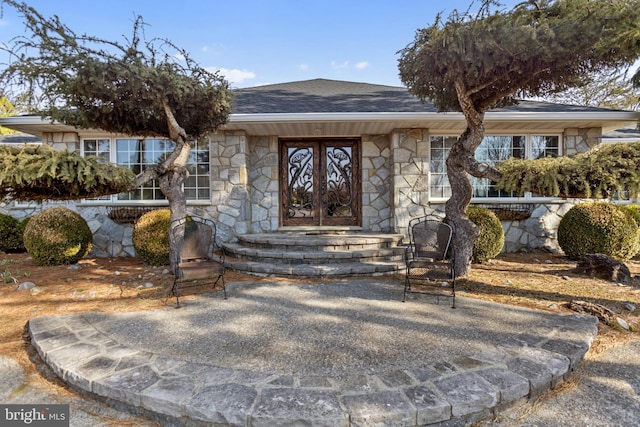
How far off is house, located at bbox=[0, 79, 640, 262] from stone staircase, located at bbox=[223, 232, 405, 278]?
735mm

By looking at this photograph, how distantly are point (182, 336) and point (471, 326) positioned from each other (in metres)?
2.44

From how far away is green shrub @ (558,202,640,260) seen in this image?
509cm

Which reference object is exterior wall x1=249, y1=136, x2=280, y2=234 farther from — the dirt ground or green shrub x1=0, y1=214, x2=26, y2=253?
green shrub x1=0, y1=214, x2=26, y2=253

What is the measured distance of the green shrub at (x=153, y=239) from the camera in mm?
5059

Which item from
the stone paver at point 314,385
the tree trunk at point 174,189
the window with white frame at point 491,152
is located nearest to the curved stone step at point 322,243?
the tree trunk at point 174,189

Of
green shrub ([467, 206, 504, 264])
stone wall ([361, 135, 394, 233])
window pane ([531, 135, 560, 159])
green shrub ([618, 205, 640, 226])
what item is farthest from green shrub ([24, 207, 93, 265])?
green shrub ([618, 205, 640, 226])

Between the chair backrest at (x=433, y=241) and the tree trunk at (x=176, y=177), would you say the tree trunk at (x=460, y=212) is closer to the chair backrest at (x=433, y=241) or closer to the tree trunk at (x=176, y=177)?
the chair backrest at (x=433, y=241)

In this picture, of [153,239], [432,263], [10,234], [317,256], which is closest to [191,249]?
[153,239]

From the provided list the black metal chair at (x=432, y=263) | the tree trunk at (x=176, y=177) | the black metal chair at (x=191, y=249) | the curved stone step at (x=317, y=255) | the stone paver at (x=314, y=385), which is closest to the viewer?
the stone paver at (x=314, y=385)

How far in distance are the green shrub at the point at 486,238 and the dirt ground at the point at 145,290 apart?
176mm

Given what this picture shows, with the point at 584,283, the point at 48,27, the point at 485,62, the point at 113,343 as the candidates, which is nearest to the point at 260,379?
the point at 113,343

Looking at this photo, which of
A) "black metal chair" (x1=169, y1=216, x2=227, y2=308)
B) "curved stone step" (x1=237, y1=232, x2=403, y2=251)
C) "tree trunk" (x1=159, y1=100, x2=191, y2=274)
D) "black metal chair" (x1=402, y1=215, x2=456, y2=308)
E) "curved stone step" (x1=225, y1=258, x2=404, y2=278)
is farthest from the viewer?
"curved stone step" (x1=237, y1=232, x2=403, y2=251)

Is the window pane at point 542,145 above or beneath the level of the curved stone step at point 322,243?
above

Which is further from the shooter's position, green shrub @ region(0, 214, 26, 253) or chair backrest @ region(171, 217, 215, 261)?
green shrub @ region(0, 214, 26, 253)
